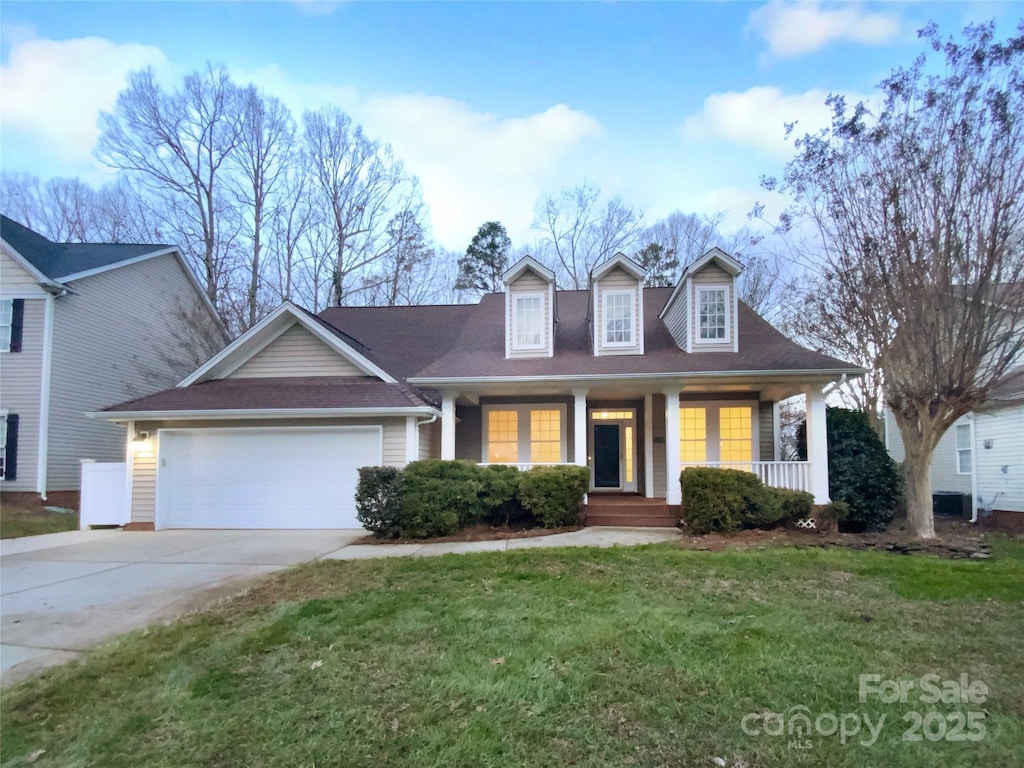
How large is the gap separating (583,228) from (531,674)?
2388 cm

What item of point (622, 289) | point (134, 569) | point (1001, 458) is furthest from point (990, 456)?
point (134, 569)

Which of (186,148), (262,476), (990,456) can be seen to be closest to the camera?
(262,476)

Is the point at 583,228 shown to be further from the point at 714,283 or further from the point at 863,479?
the point at 863,479

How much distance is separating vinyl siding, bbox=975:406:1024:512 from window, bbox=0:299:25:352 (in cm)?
2252

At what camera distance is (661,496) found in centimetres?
1284

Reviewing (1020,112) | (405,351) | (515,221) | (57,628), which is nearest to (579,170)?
(515,221)

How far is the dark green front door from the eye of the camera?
1355 centimetres

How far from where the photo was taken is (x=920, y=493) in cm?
A: 980

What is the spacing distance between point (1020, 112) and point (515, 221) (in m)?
19.9

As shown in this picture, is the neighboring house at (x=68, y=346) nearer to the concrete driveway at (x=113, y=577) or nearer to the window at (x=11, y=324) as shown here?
the window at (x=11, y=324)

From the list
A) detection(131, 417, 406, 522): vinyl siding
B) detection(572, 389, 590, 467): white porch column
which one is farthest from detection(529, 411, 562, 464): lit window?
detection(131, 417, 406, 522): vinyl siding

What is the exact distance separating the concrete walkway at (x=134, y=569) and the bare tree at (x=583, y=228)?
17.3 metres

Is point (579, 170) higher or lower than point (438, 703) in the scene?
higher

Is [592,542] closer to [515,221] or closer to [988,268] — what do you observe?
[988,268]
